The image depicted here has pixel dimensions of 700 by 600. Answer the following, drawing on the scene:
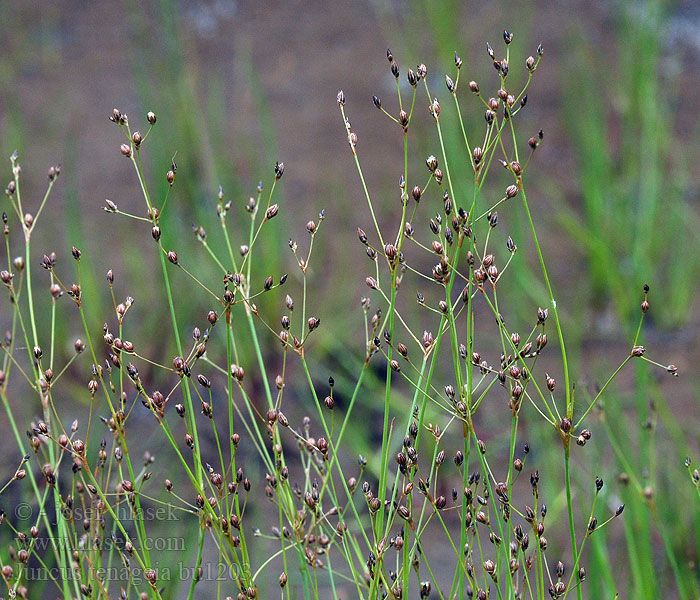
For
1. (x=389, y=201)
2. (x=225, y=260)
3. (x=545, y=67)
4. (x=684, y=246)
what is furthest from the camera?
(x=545, y=67)

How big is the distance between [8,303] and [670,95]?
2.66m

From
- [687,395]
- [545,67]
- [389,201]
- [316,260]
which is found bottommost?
[316,260]

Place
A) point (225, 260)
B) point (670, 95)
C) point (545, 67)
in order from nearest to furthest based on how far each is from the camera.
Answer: point (225, 260), point (670, 95), point (545, 67)

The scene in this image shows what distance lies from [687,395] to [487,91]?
1445 mm

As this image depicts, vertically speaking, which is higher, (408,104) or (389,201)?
(408,104)

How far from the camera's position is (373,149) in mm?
3268

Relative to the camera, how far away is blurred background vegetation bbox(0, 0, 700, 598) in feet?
7.06

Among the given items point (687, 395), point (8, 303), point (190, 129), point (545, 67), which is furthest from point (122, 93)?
point (687, 395)

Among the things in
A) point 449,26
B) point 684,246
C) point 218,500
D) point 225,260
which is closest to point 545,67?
point 449,26

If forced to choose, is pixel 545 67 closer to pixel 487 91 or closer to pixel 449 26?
pixel 487 91

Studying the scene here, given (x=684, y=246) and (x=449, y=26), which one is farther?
(x=449, y=26)

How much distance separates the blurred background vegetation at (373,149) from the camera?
2.15m

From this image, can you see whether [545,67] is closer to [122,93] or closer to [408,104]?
[408,104]

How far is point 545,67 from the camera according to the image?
3.60 m
